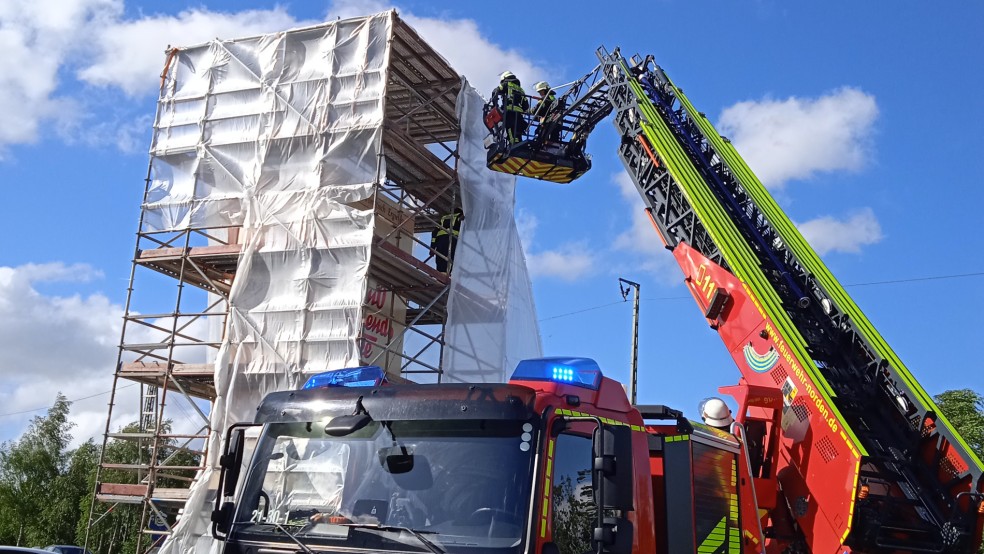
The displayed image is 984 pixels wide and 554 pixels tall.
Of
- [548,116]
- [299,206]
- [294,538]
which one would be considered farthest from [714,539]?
[299,206]

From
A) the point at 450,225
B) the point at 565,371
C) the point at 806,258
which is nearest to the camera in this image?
the point at 565,371

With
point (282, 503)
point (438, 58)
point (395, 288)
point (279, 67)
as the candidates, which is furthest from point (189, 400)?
point (282, 503)

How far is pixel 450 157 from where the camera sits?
62.9 ft

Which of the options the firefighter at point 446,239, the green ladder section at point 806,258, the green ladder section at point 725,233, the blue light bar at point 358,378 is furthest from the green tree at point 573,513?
the firefighter at point 446,239

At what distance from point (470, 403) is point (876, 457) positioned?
12.1ft

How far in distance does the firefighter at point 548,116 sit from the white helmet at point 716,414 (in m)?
8.06

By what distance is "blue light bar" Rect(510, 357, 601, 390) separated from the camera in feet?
15.4

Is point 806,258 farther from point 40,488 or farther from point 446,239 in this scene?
point 40,488

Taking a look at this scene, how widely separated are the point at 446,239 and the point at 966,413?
11863 mm

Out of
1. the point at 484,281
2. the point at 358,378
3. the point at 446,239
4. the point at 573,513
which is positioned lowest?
the point at 573,513

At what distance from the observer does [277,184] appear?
17234 mm

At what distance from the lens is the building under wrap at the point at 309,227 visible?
52.7 feet

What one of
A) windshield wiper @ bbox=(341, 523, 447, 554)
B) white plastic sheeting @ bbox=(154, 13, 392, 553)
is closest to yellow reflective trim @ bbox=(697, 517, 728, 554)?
windshield wiper @ bbox=(341, 523, 447, 554)

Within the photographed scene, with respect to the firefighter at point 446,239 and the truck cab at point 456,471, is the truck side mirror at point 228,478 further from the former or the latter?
the firefighter at point 446,239
